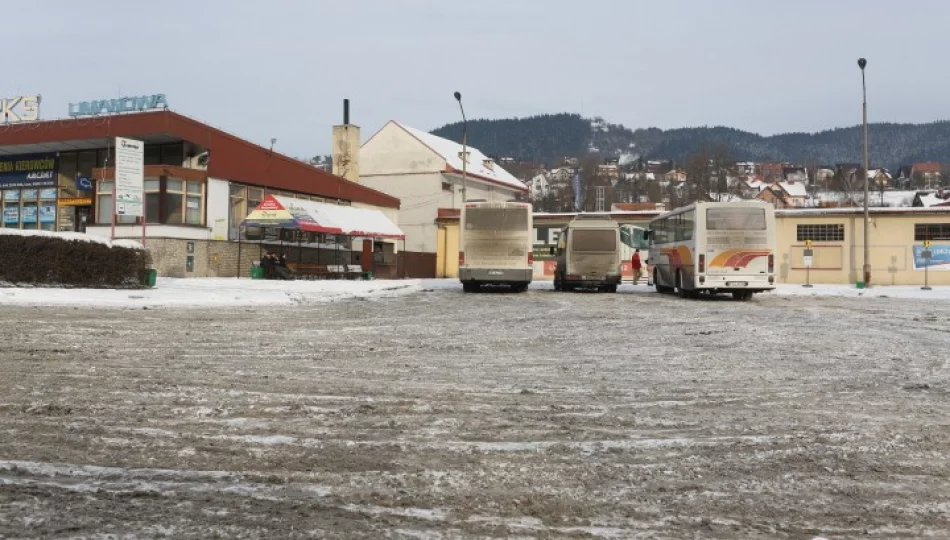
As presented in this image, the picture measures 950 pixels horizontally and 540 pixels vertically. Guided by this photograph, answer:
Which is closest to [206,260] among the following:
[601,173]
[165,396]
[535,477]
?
[165,396]

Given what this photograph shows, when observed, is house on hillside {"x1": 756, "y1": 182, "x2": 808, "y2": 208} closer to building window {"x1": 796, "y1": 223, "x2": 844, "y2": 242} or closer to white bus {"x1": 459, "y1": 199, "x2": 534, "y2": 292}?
building window {"x1": 796, "y1": 223, "x2": 844, "y2": 242}

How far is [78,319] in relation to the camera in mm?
14328

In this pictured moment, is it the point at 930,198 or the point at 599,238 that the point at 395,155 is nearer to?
the point at 599,238

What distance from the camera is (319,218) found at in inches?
1512

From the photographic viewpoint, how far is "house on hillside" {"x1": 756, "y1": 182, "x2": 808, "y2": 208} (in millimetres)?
Answer: 128000

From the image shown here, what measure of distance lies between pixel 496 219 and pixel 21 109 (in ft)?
92.8

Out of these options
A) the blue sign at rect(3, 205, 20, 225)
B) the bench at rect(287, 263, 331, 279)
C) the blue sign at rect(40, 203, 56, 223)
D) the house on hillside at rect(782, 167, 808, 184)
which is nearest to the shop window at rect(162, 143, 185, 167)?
the bench at rect(287, 263, 331, 279)

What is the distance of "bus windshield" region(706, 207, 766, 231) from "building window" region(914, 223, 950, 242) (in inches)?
952

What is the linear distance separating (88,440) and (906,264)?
44.5m

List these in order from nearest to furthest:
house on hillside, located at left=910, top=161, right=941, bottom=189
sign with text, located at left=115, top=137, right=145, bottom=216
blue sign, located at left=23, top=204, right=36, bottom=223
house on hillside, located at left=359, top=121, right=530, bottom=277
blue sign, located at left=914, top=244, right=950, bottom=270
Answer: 1. sign with text, located at left=115, top=137, right=145, bottom=216
2. blue sign, located at left=23, top=204, right=36, bottom=223
3. blue sign, located at left=914, top=244, right=950, bottom=270
4. house on hillside, located at left=359, top=121, right=530, bottom=277
5. house on hillside, located at left=910, top=161, right=941, bottom=189

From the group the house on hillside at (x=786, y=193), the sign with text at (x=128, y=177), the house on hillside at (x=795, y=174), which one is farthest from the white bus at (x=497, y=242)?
the house on hillside at (x=795, y=174)

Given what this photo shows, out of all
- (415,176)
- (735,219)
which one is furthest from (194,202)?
(415,176)

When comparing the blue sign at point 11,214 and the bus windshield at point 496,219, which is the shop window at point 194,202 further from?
the bus windshield at point 496,219

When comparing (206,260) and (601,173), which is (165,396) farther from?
(601,173)
